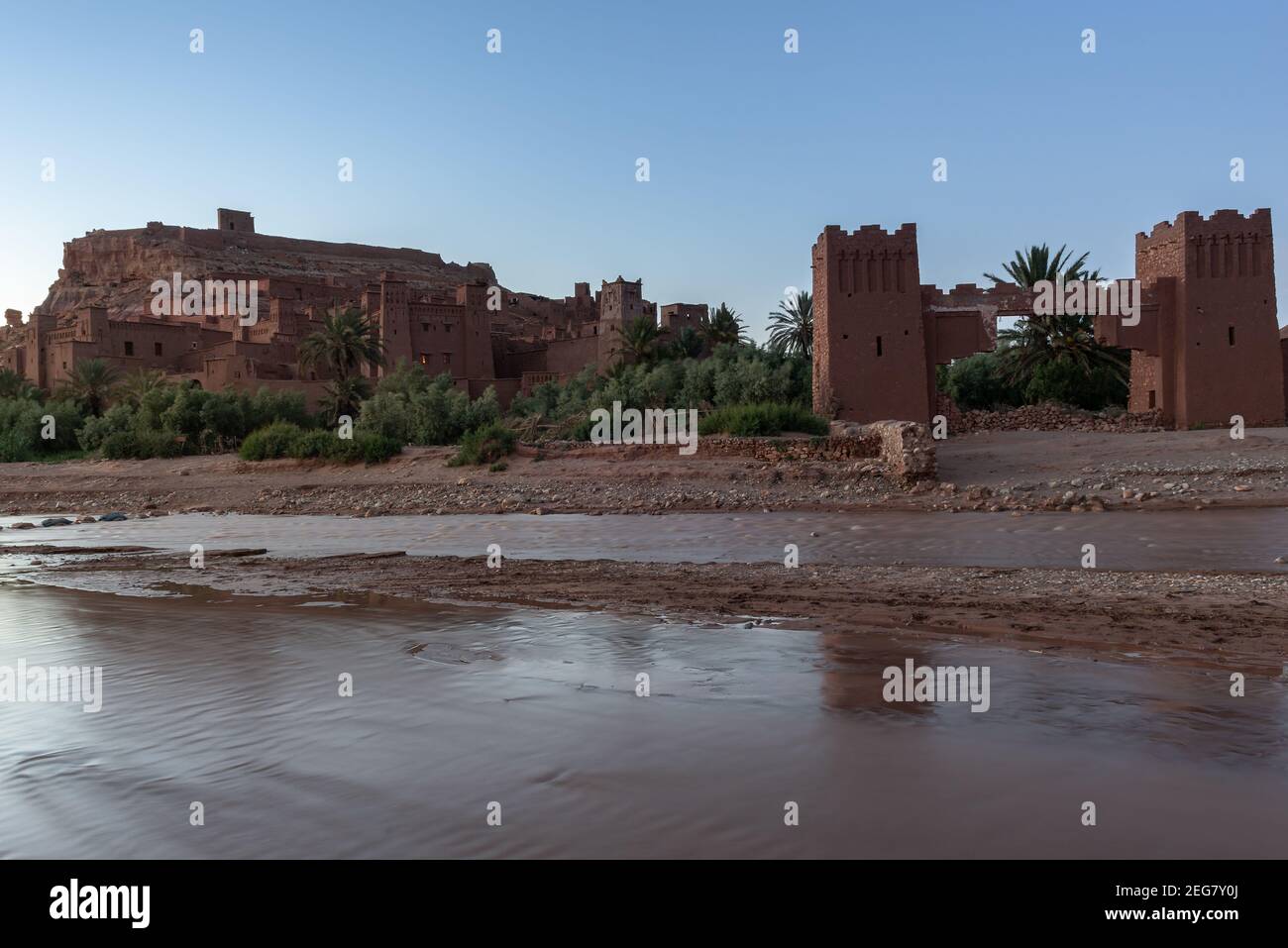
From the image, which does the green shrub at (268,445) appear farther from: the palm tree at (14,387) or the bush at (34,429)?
the palm tree at (14,387)

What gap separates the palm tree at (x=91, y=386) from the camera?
4028 centimetres

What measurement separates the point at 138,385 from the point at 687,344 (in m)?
22.8

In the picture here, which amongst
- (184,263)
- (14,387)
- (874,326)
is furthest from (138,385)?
(184,263)

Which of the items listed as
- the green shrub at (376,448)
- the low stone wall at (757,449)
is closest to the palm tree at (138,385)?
the green shrub at (376,448)

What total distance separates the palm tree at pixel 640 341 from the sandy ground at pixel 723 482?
1975 centimetres

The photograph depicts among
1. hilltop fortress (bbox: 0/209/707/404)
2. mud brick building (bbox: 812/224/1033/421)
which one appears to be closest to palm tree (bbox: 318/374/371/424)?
hilltop fortress (bbox: 0/209/707/404)

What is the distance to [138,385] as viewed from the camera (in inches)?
1515

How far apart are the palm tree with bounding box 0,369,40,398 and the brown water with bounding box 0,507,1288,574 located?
29.6m

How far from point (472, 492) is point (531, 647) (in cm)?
1390

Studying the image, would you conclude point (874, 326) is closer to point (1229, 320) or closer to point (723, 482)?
point (723, 482)

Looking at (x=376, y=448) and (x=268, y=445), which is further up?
(x=268, y=445)

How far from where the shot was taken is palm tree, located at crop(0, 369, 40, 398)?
43.0m

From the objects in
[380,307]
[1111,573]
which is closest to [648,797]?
[1111,573]
